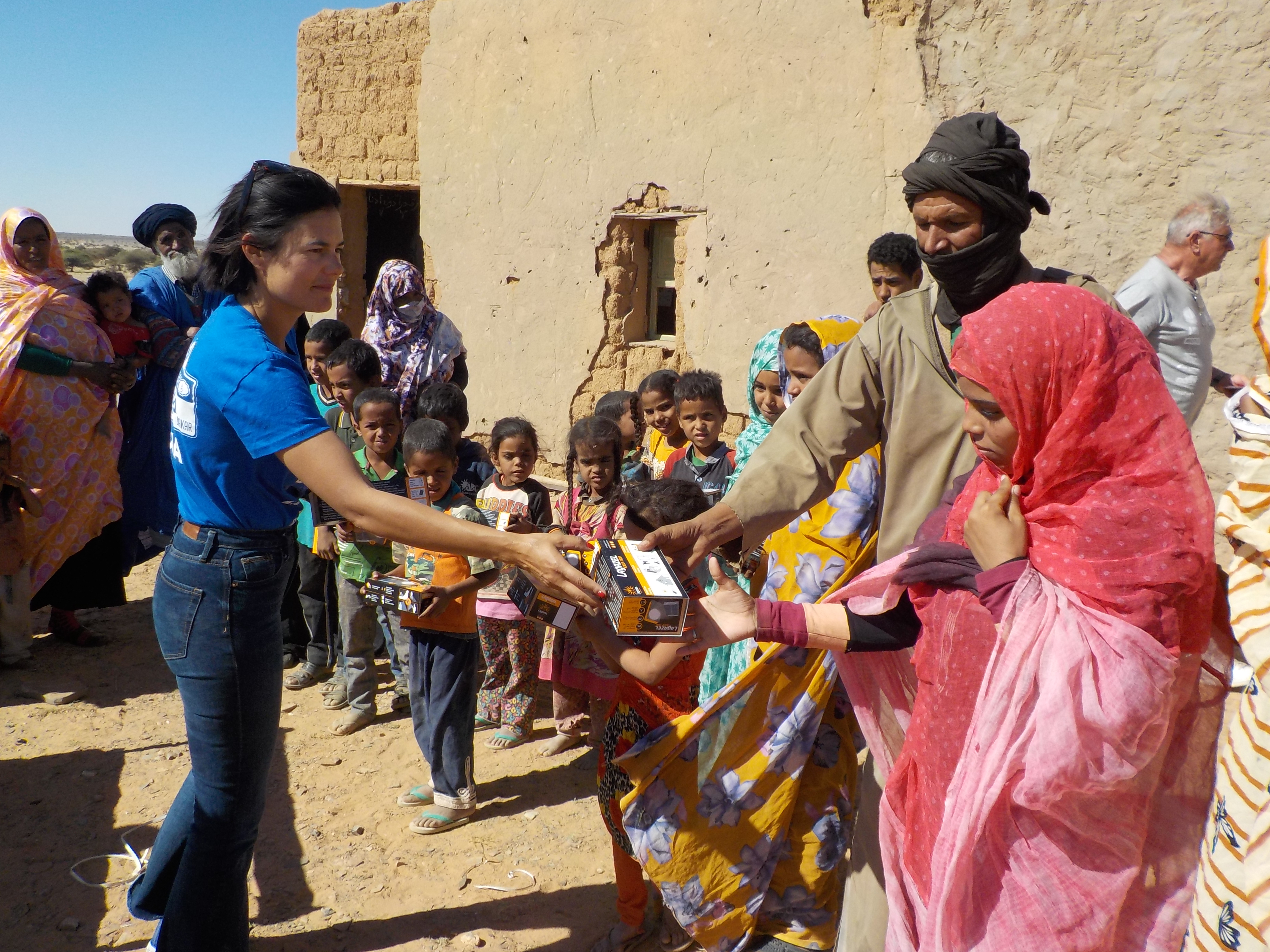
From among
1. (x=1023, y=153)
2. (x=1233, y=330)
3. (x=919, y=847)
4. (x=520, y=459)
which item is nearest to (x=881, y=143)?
(x=1233, y=330)

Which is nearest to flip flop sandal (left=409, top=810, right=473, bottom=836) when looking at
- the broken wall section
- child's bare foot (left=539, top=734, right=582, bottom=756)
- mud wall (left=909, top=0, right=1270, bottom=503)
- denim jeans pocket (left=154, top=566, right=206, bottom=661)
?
child's bare foot (left=539, top=734, right=582, bottom=756)

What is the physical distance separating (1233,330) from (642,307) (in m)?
3.90

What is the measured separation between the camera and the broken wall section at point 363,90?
8.04m

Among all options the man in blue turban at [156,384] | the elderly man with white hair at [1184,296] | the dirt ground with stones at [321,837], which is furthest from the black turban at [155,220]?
the elderly man with white hair at [1184,296]

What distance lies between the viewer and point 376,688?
4.73 metres

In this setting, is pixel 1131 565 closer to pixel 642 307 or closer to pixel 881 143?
pixel 881 143

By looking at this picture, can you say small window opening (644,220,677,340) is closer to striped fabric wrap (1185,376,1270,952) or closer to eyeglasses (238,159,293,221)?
eyeglasses (238,159,293,221)

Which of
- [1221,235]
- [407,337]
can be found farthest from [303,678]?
[1221,235]

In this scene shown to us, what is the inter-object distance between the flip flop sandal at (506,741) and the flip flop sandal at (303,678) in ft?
4.24

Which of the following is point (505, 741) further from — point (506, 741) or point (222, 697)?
point (222, 697)

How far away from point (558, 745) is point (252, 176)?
9.49 feet

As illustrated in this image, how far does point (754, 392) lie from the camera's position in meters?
4.12

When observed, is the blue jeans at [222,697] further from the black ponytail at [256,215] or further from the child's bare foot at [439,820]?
the child's bare foot at [439,820]

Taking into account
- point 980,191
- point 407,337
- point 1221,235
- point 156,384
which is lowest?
point 156,384
